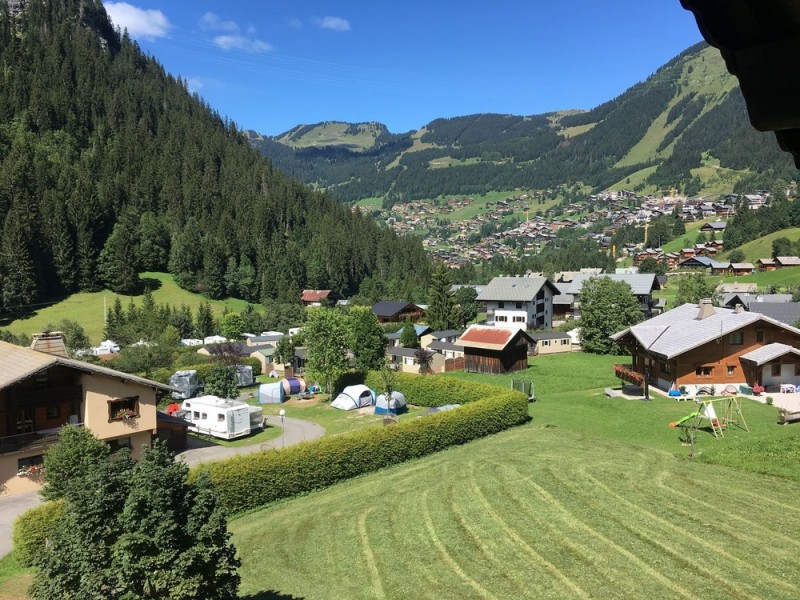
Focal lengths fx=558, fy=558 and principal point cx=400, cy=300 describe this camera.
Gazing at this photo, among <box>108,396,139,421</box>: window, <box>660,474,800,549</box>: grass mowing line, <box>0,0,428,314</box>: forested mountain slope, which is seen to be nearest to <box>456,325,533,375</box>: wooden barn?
<box>660,474,800,549</box>: grass mowing line

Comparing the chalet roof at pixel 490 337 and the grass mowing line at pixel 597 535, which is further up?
the chalet roof at pixel 490 337

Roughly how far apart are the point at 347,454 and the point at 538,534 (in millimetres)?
11051

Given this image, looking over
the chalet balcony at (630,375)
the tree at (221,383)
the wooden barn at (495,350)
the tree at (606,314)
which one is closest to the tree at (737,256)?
the tree at (606,314)

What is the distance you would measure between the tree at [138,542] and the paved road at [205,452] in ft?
27.6

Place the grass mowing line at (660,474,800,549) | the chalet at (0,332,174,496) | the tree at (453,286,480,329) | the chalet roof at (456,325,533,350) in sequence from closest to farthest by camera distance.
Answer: the grass mowing line at (660,474,800,549) → the chalet at (0,332,174,496) → the chalet roof at (456,325,533,350) → the tree at (453,286,480,329)

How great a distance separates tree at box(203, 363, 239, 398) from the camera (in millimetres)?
43000

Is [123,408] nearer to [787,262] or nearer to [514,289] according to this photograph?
[514,289]

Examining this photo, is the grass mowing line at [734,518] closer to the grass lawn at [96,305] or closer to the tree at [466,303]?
the tree at [466,303]

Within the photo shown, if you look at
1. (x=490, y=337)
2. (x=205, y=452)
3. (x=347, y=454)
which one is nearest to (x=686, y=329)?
(x=490, y=337)

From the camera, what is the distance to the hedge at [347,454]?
74.2 ft

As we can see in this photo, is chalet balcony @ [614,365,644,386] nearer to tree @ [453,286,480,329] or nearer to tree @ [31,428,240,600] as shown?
tree @ [31,428,240,600]

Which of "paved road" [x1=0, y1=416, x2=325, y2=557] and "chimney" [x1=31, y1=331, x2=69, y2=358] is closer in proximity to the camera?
"paved road" [x1=0, y1=416, x2=325, y2=557]

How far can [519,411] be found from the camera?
32781mm

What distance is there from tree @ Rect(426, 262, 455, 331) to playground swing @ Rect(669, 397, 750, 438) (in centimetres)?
4476
